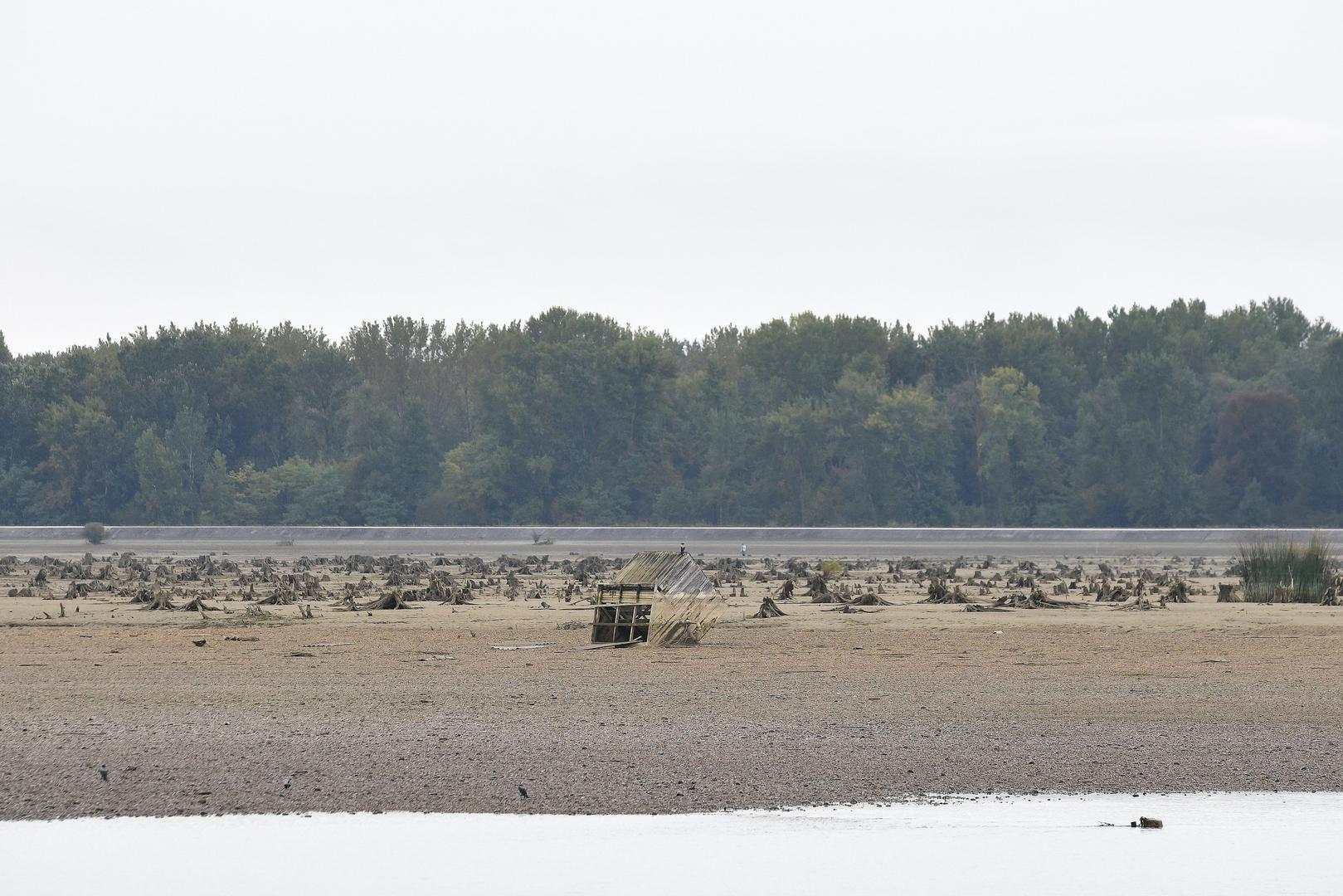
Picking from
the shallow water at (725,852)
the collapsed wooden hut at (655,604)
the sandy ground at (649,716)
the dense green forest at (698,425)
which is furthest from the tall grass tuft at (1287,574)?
the dense green forest at (698,425)

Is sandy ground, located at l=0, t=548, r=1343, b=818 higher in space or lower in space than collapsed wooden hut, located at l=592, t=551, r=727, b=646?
lower

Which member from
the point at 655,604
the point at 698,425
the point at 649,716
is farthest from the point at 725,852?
the point at 698,425

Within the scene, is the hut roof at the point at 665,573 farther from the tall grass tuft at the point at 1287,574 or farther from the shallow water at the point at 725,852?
the tall grass tuft at the point at 1287,574

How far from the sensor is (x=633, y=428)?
106625 millimetres

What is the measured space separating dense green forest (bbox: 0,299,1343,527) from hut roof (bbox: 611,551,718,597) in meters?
70.7

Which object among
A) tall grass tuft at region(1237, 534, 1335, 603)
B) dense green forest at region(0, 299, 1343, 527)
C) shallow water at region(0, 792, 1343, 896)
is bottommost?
shallow water at region(0, 792, 1343, 896)

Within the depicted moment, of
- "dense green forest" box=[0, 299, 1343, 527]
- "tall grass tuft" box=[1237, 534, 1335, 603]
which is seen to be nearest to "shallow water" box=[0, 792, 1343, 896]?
"tall grass tuft" box=[1237, 534, 1335, 603]

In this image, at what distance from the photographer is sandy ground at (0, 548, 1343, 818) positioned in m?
13.7

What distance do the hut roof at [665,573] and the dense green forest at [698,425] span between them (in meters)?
70.7

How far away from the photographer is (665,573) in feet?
79.5

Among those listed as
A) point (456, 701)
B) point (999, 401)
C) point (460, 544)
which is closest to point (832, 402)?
point (999, 401)

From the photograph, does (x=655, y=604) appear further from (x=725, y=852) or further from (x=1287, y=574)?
(x=1287, y=574)

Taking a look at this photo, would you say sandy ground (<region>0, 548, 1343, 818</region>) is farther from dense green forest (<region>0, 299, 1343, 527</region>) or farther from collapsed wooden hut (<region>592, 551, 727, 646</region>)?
dense green forest (<region>0, 299, 1343, 527</region>)

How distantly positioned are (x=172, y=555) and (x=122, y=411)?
46.9 m
